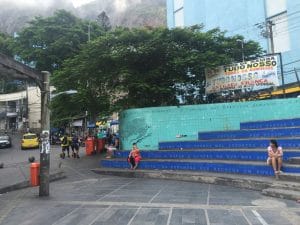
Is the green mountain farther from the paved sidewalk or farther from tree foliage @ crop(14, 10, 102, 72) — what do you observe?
the paved sidewalk

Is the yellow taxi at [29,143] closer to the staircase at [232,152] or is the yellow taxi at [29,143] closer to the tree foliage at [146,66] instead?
the tree foliage at [146,66]

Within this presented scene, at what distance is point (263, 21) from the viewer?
3309cm

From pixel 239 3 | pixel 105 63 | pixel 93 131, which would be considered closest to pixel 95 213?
pixel 105 63

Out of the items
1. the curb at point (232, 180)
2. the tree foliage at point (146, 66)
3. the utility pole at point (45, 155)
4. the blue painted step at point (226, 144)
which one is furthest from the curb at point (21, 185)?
the blue painted step at point (226, 144)

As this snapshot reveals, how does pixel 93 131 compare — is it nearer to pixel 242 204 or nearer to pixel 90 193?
pixel 90 193

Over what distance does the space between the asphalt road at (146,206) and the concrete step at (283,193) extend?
0.92ft

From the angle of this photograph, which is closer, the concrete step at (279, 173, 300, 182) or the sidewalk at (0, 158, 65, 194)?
the concrete step at (279, 173, 300, 182)

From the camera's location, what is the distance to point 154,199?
461 inches

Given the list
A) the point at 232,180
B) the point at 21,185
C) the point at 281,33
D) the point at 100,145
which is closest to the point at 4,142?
the point at 100,145

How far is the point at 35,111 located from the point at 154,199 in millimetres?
55716

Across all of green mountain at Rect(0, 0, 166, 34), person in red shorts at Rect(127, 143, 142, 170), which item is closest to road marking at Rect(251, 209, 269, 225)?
person in red shorts at Rect(127, 143, 142, 170)

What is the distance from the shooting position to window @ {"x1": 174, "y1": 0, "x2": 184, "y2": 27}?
45.0 m

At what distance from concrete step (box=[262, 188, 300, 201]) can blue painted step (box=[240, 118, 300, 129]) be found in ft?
17.9

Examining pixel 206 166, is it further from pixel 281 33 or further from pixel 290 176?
pixel 281 33
